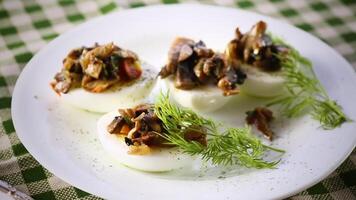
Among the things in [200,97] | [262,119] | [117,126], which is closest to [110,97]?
[117,126]

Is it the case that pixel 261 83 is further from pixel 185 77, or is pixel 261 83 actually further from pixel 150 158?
pixel 150 158

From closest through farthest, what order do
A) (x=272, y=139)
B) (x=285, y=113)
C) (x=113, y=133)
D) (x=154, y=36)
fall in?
(x=113, y=133) < (x=272, y=139) < (x=285, y=113) < (x=154, y=36)

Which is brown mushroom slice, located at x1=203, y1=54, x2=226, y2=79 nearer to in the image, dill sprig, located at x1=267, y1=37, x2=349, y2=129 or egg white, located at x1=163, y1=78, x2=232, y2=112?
egg white, located at x1=163, y1=78, x2=232, y2=112

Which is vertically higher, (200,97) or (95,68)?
(95,68)

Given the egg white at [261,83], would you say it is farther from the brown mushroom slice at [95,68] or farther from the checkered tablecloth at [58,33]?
the brown mushroom slice at [95,68]

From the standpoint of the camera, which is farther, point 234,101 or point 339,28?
point 339,28

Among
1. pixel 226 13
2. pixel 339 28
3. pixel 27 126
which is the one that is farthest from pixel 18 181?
pixel 339 28

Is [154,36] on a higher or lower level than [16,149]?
higher

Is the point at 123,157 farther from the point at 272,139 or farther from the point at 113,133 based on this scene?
the point at 272,139
